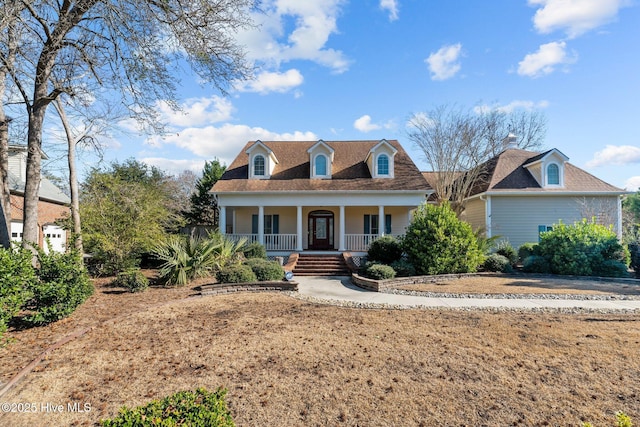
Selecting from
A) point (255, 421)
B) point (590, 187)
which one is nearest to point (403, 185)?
point (590, 187)

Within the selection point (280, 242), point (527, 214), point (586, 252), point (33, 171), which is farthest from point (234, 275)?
point (527, 214)

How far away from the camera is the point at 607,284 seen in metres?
10.8

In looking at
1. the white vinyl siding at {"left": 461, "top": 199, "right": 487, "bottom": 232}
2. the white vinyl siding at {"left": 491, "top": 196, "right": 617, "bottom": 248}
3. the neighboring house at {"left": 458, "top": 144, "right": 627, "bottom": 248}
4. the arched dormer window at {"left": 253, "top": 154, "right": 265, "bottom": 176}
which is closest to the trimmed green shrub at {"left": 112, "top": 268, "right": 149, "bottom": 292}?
the arched dormer window at {"left": 253, "top": 154, "right": 265, "bottom": 176}

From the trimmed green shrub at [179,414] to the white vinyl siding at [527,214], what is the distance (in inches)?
731

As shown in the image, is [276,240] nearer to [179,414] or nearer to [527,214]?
[527,214]

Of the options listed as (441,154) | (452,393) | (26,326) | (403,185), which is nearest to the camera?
(452,393)

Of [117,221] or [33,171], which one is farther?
[117,221]

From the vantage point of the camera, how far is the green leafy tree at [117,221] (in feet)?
35.7

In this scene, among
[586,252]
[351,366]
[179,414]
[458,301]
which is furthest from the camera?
[586,252]

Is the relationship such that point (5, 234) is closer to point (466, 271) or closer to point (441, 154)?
point (466, 271)

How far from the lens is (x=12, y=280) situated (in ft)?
16.5

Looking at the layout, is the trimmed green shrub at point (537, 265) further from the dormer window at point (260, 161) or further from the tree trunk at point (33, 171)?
the tree trunk at point (33, 171)

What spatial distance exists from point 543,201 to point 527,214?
42.7 inches

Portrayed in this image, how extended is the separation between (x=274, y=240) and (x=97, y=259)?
8380mm
